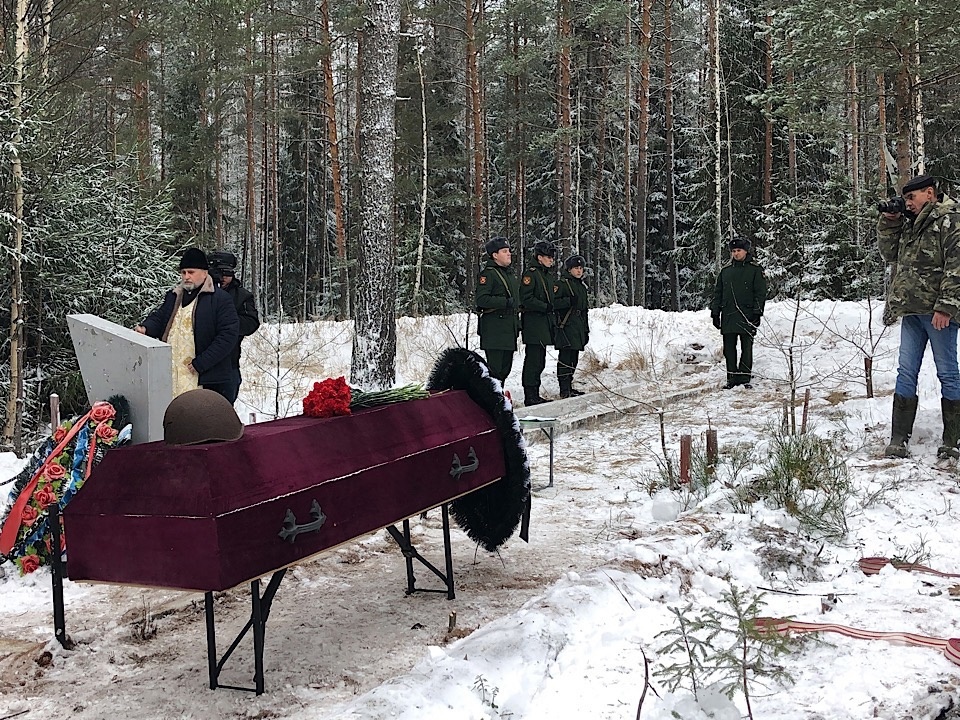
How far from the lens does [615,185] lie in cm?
3216

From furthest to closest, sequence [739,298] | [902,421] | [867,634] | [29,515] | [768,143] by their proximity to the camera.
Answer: [768,143] < [739,298] < [902,421] < [29,515] < [867,634]

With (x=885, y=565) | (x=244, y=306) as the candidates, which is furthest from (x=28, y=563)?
(x=885, y=565)

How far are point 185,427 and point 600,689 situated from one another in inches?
68.7

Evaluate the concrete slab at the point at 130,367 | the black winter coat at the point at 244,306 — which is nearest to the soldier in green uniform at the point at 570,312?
the black winter coat at the point at 244,306

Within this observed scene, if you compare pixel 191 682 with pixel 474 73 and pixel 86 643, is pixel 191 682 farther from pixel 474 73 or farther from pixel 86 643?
pixel 474 73

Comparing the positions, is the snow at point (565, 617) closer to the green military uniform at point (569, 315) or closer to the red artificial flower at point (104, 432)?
the red artificial flower at point (104, 432)

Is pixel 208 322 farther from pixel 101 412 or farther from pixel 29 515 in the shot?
pixel 29 515

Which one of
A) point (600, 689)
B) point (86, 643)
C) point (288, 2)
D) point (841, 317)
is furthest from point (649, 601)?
point (288, 2)

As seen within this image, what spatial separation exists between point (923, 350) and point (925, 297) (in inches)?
17.2

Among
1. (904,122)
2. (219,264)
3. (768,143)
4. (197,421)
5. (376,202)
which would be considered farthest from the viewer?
(768,143)

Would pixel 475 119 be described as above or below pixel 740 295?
above

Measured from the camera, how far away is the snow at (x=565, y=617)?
298 cm

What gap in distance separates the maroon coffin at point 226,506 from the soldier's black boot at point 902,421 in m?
4.41

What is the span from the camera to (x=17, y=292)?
936 cm
